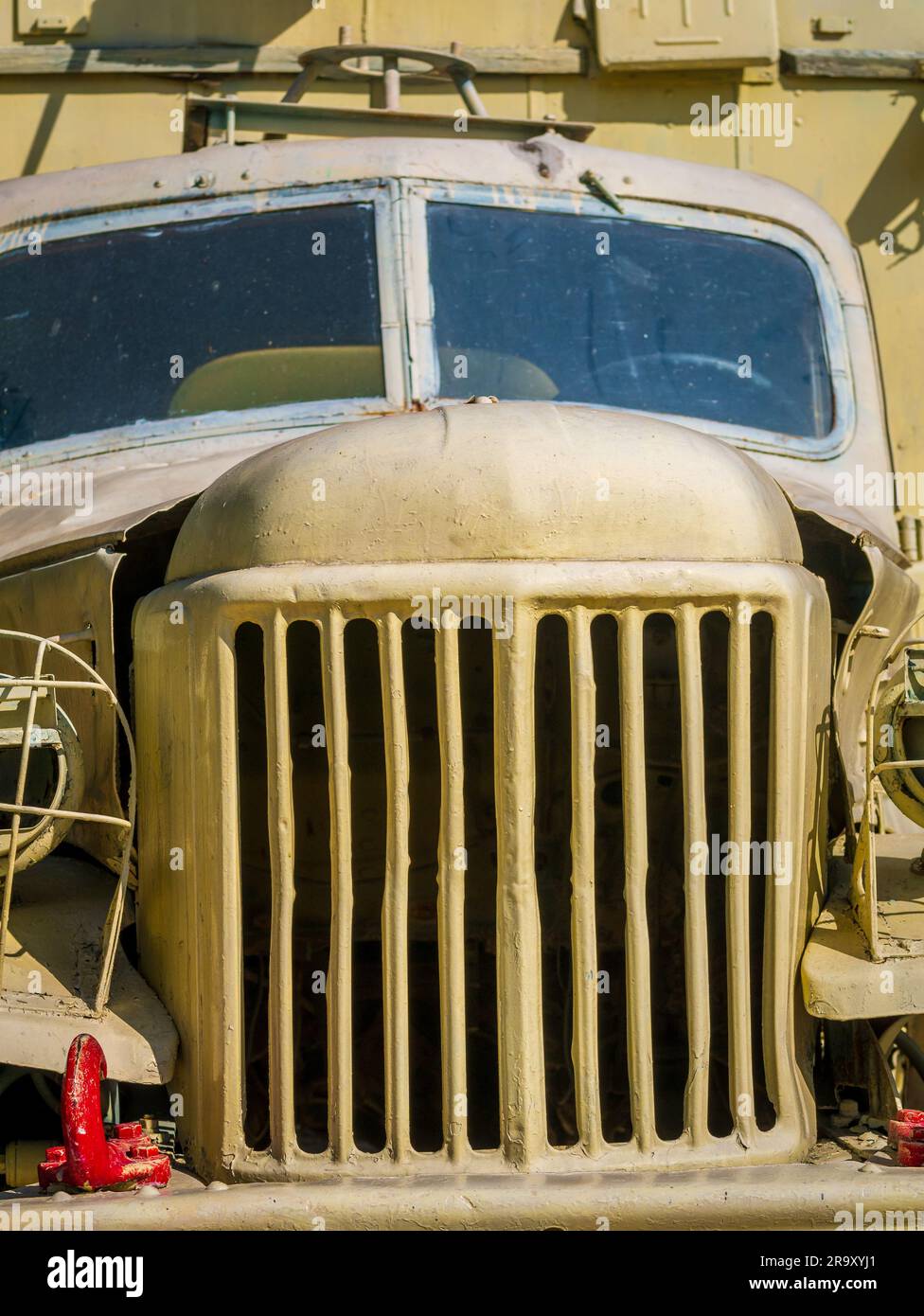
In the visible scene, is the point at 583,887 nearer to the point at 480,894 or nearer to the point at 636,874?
the point at 636,874

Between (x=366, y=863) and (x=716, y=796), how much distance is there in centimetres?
70

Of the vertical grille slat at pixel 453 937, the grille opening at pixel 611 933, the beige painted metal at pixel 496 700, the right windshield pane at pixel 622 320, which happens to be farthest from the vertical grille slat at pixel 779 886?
the right windshield pane at pixel 622 320

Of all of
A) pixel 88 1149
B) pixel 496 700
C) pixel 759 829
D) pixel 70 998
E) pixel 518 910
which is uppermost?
pixel 496 700

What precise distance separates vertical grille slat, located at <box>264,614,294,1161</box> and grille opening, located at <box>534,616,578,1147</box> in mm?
465

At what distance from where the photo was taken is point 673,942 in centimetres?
361

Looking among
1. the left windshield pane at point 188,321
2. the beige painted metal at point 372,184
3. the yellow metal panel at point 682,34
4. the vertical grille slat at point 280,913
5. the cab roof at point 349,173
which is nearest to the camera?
the vertical grille slat at point 280,913

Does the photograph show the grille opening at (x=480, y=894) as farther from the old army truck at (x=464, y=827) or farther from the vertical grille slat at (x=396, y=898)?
the vertical grille slat at (x=396, y=898)

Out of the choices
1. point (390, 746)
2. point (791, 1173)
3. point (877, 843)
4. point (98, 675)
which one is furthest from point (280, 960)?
point (877, 843)

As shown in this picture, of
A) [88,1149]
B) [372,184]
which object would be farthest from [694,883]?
[372,184]

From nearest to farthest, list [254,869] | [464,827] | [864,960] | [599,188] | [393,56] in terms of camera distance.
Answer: [464,827]
[864,960]
[254,869]
[599,188]
[393,56]

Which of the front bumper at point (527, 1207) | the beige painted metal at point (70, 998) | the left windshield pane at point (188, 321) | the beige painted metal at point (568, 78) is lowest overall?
the front bumper at point (527, 1207)

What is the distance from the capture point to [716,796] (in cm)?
353

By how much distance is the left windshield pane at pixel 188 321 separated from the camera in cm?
462

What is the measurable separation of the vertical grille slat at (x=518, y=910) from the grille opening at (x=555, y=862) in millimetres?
148
